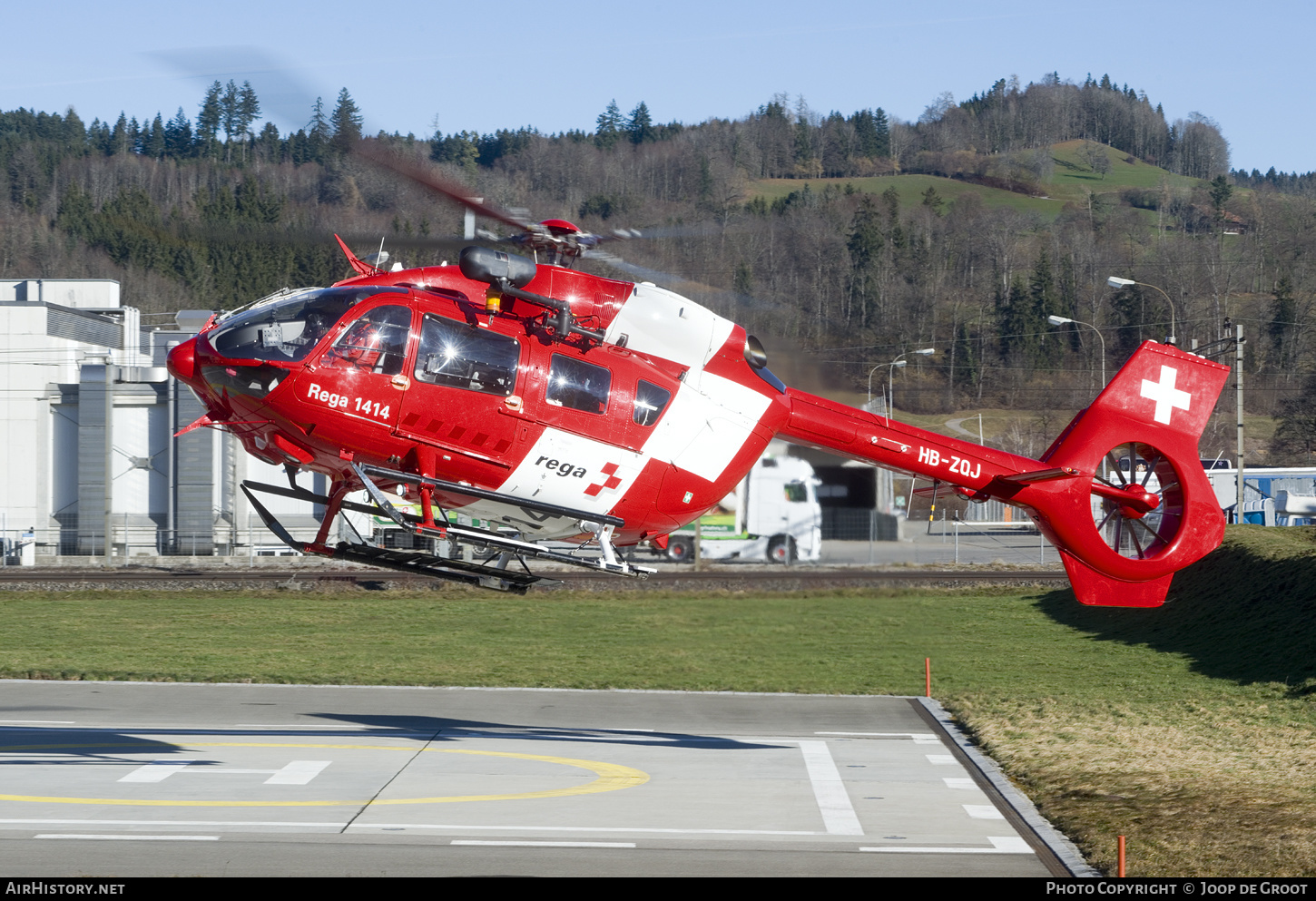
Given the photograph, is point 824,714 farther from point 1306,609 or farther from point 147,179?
point 147,179

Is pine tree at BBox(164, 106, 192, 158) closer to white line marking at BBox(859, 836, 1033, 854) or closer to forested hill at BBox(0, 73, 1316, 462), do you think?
forested hill at BBox(0, 73, 1316, 462)

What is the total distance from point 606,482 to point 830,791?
4.88 m

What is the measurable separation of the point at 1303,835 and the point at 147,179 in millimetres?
68839

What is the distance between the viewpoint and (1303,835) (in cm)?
1270

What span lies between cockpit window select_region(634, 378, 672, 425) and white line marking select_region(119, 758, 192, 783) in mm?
7672

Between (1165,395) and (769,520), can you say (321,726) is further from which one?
(1165,395)

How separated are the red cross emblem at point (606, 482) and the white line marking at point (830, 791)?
465cm

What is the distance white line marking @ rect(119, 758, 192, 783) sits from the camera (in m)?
15.2

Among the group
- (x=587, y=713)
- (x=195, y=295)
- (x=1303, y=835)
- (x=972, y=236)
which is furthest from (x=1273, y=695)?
(x=195, y=295)

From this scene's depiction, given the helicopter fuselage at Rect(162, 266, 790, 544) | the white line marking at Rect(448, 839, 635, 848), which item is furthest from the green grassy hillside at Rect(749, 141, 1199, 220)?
the white line marking at Rect(448, 839, 635, 848)

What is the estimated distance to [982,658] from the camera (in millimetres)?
27531

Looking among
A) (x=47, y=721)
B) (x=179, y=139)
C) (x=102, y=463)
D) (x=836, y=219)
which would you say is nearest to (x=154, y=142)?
(x=179, y=139)

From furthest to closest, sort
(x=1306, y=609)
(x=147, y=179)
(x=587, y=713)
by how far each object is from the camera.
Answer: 1. (x=147, y=179)
2. (x=1306, y=609)
3. (x=587, y=713)

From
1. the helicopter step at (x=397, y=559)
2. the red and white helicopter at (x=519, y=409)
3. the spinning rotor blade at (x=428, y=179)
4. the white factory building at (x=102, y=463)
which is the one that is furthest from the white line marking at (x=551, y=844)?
the white factory building at (x=102, y=463)
